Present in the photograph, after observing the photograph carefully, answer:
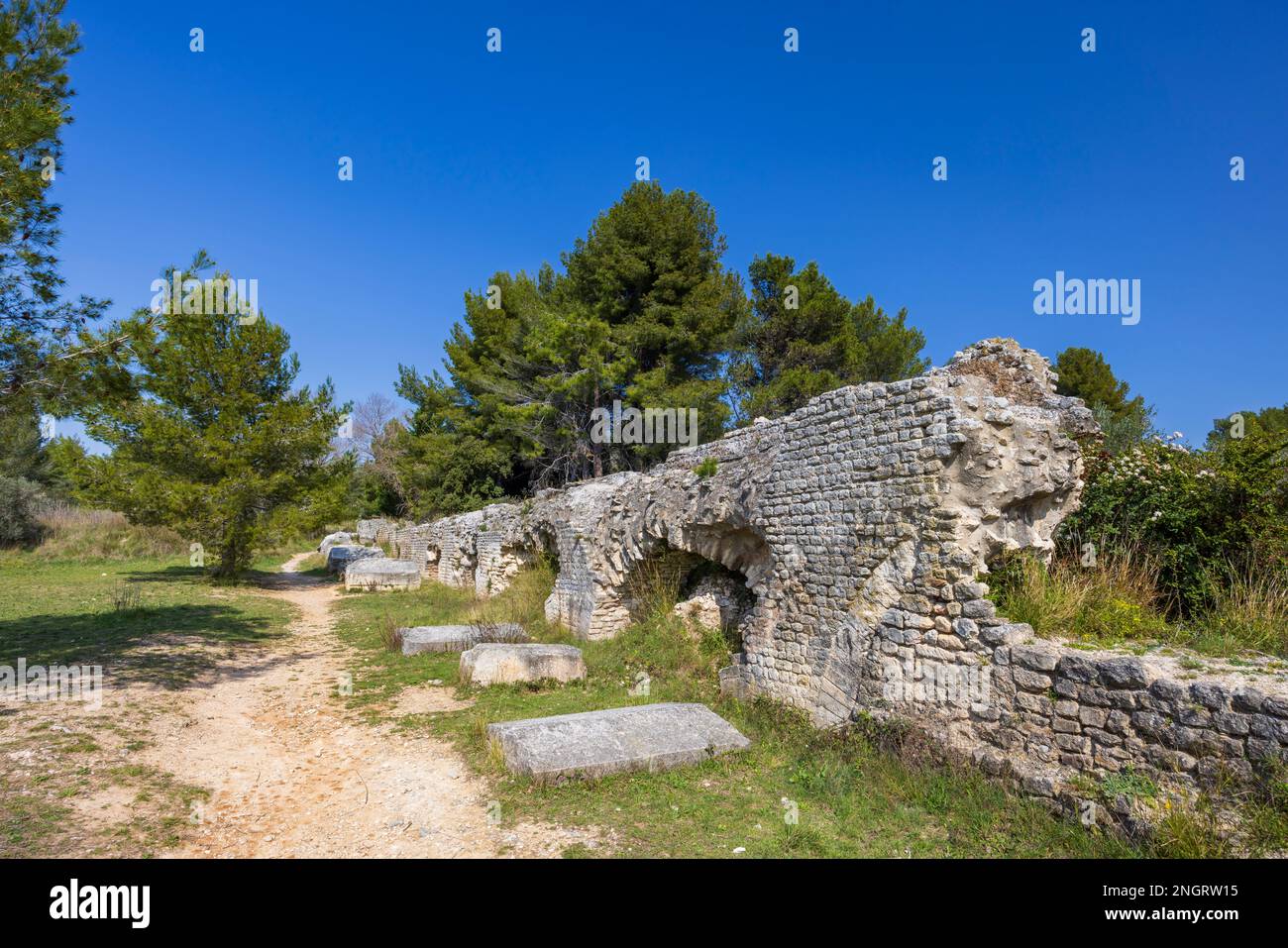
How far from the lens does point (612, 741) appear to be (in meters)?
6.04

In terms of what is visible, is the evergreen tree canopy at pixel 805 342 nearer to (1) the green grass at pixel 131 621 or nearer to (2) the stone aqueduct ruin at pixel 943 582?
(2) the stone aqueduct ruin at pixel 943 582

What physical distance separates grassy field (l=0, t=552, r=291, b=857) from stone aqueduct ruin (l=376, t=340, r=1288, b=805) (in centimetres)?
598

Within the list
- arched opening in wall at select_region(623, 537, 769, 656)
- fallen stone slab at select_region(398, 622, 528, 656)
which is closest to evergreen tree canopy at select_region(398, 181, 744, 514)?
arched opening in wall at select_region(623, 537, 769, 656)

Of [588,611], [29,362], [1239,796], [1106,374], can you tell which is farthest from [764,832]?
[1106,374]

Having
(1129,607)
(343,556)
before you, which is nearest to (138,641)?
(1129,607)

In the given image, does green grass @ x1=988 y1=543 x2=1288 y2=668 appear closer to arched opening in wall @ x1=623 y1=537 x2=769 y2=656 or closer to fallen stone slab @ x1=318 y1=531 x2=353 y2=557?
arched opening in wall @ x1=623 y1=537 x2=769 y2=656

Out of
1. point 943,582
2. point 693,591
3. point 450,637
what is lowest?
point 450,637

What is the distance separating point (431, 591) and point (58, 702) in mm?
13223

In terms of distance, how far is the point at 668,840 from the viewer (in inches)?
185

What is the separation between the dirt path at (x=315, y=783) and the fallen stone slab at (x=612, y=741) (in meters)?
0.50

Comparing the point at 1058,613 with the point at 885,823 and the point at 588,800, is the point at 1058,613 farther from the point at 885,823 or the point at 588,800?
the point at 588,800

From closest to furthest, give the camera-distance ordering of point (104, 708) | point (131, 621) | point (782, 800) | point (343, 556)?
1. point (782, 800)
2. point (104, 708)
3. point (131, 621)
4. point (343, 556)

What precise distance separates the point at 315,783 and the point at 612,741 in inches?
109

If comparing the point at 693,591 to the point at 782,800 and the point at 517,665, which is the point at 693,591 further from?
the point at 782,800
